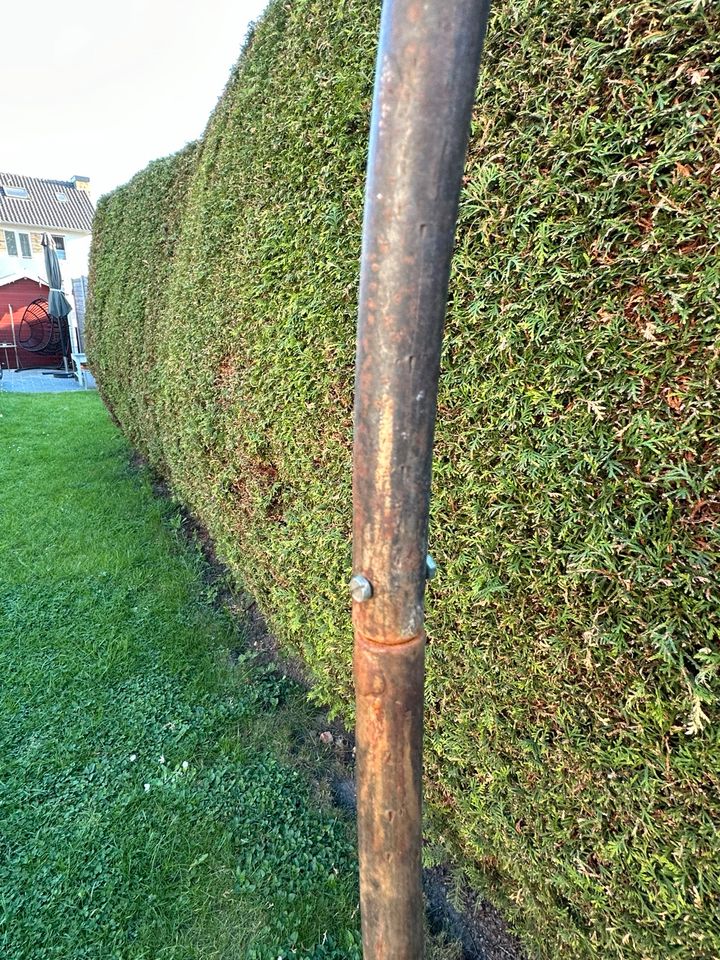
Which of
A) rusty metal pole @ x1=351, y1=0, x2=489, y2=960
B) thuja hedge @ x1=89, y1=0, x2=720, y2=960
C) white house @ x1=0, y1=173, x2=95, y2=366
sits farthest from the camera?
white house @ x1=0, y1=173, x2=95, y2=366

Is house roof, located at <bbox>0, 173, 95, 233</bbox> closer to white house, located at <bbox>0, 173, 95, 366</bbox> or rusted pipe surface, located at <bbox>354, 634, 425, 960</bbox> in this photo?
white house, located at <bbox>0, 173, 95, 366</bbox>

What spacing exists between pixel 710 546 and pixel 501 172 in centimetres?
96

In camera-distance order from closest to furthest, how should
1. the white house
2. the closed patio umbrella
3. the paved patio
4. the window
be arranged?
the paved patio → the closed patio umbrella → the white house → the window

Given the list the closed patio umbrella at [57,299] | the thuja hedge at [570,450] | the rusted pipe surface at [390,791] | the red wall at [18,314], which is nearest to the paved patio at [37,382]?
the red wall at [18,314]

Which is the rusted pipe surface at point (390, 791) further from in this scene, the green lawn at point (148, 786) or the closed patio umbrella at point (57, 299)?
the closed patio umbrella at point (57, 299)

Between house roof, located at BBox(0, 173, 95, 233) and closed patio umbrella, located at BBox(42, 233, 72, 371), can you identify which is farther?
house roof, located at BBox(0, 173, 95, 233)

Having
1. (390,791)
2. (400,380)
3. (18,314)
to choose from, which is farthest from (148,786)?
(18,314)

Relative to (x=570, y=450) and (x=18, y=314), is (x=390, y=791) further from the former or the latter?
(x=18, y=314)

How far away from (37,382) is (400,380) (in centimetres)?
1849

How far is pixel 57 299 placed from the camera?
17.0 meters

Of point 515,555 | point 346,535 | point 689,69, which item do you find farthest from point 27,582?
Result: point 689,69

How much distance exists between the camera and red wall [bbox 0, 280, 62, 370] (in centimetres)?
1905

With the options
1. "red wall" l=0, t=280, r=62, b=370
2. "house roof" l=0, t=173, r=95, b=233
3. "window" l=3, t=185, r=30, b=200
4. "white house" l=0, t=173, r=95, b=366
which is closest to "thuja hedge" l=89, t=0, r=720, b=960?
"red wall" l=0, t=280, r=62, b=370

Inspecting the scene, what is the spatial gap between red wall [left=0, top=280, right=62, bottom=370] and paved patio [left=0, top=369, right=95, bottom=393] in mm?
868
